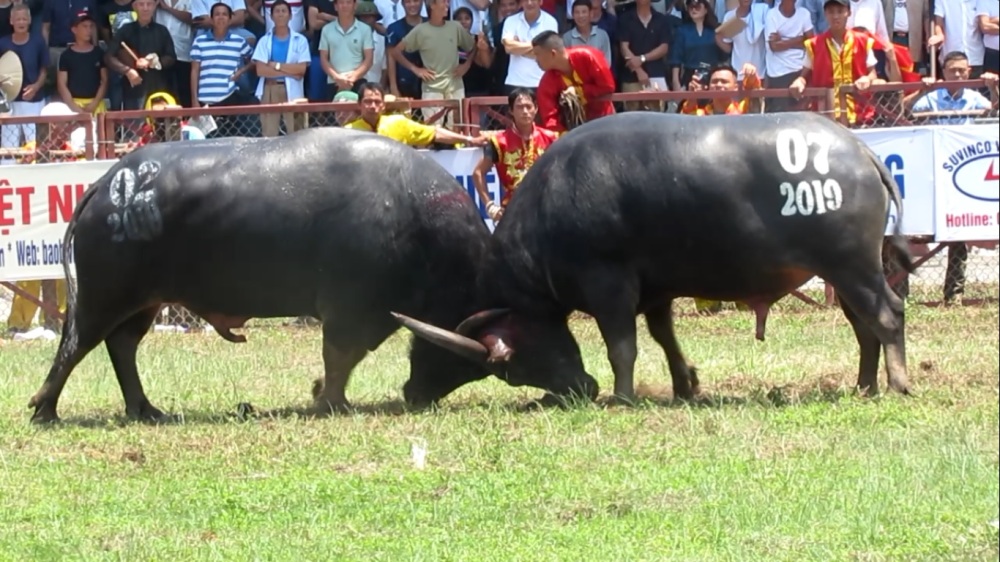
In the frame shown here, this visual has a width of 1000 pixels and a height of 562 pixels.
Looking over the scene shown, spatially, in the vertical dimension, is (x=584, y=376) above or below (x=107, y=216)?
below

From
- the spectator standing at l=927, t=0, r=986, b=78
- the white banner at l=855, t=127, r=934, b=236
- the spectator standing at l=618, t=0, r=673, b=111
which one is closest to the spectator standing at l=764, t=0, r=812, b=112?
the spectator standing at l=618, t=0, r=673, b=111

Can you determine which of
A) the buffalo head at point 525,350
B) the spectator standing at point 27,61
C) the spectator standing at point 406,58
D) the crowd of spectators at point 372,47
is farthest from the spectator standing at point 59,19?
the buffalo head at point 525,350

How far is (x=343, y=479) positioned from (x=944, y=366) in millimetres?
4574

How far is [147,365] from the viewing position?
13156 mm

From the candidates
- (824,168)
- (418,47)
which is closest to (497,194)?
(418,47)

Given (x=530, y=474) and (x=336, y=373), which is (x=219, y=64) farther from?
(x=530, y=474)

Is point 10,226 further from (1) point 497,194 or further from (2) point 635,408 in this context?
(2) point 635,408

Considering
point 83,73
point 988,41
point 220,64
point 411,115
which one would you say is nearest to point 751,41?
point 988,41

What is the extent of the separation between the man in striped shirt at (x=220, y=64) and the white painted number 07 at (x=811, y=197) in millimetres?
9075

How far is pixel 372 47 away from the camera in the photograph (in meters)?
17.5

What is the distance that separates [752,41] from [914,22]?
1.52 m

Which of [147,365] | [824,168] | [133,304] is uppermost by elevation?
[824,168]

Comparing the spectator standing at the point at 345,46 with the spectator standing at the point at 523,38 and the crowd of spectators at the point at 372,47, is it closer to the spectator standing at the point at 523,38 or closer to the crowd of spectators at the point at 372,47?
the crowd of spectators at the point at 372,47

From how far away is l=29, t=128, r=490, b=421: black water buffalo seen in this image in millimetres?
10281
